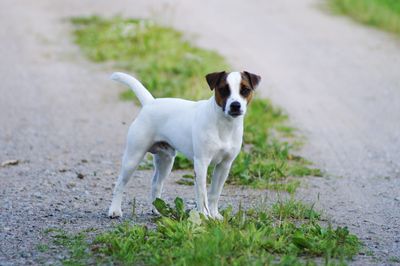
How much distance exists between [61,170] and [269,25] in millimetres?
9899

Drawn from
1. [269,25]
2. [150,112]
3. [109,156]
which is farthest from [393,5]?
[150,112]

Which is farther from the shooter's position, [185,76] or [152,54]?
[152,54]

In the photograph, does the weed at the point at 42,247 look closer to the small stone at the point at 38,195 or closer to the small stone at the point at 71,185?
the small stone at the point at 38,195

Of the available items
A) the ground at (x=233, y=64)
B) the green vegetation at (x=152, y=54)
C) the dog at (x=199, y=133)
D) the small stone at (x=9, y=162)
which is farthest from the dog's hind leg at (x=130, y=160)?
the green vegetation at (x=152, y=54)

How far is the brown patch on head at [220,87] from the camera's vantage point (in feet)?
21.5

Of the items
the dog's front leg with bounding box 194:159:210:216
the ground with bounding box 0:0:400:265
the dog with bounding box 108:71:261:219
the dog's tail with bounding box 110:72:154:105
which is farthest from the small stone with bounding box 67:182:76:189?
the dog's front leg with bounding box 194:159:210:216

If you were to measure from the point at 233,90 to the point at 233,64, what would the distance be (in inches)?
331

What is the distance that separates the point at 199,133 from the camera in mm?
6734

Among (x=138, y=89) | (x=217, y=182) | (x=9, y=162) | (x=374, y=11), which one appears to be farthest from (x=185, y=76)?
(x=374, y=11)

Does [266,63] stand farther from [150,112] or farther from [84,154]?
[150,112]

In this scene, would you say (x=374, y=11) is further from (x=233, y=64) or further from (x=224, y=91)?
(x=224, y=91)

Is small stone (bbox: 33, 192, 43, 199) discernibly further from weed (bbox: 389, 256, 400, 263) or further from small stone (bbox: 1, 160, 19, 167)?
weed (bbox: 389, 256, 400, 263)

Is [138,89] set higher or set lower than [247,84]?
lower

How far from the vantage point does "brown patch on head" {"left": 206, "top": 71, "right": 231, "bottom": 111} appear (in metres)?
6.56
